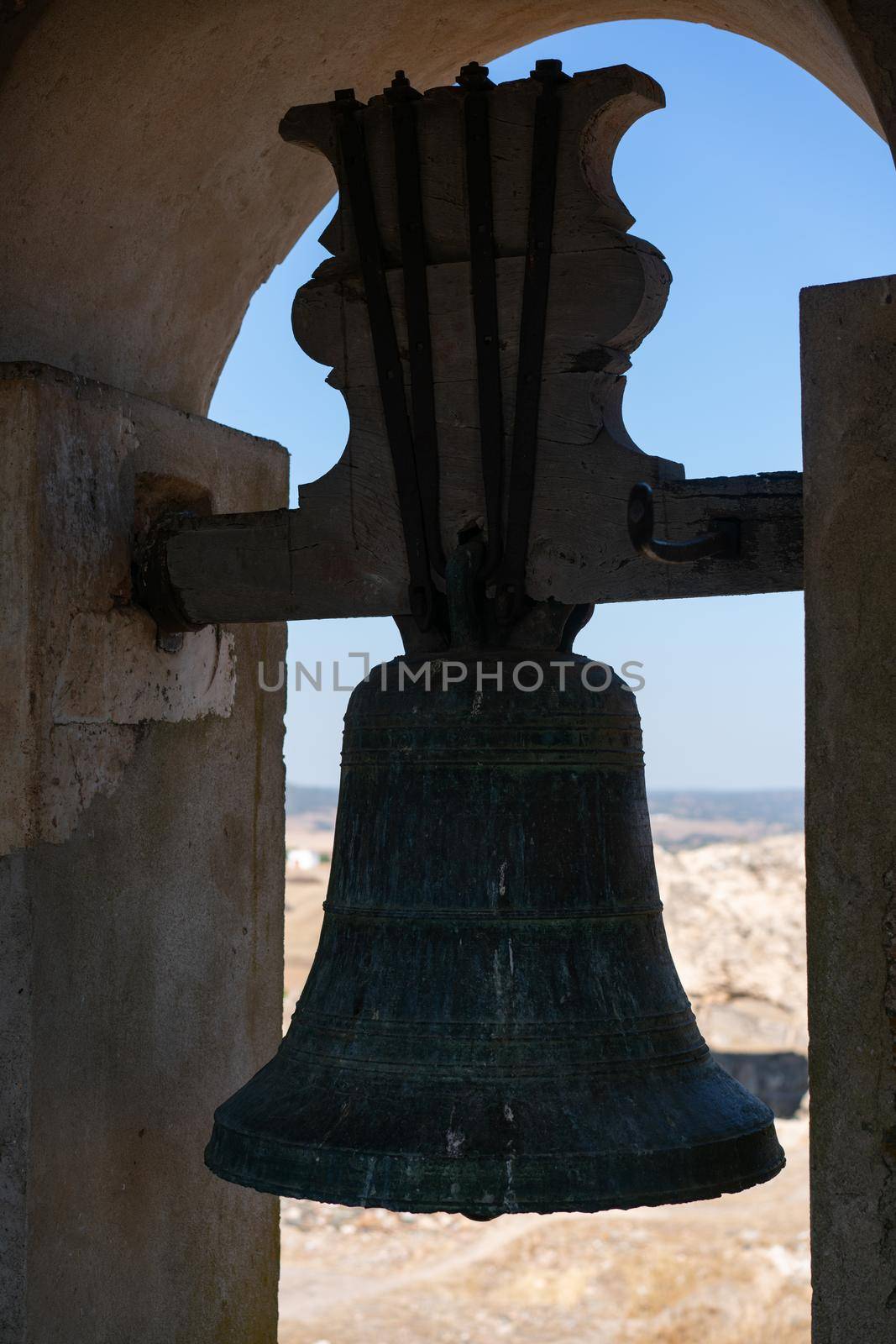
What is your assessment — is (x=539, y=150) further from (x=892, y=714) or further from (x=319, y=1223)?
(x=319, y=1223)

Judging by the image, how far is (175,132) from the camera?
99.3 inches

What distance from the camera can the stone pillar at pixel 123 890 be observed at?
2266mm

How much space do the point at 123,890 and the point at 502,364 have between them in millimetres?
995

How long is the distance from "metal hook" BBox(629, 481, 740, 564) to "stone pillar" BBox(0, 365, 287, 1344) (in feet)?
2.84

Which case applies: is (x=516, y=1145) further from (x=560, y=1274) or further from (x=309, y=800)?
(x=309, y=800)

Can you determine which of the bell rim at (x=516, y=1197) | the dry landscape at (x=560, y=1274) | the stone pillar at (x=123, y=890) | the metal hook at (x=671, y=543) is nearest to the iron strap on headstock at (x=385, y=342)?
the metal hook at (x=671, y=543)

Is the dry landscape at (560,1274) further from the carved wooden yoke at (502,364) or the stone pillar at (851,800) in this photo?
the stone pillar at (851,800)

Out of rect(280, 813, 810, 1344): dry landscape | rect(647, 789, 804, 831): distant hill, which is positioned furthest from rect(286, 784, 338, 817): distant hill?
rect(280, 813, 810, 1344): dry landscape

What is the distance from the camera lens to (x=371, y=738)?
203 centimetres

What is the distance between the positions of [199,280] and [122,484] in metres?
0.52

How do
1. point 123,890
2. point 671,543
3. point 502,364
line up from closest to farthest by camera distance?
point 671,543, point 502,364, point 123,890

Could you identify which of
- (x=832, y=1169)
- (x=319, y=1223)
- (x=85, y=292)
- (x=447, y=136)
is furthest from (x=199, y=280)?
(x=319, y=1223)

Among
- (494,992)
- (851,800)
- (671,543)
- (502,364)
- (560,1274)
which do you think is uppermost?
(502,364)

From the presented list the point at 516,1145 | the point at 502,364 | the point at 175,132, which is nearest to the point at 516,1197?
the point at 516,1145
